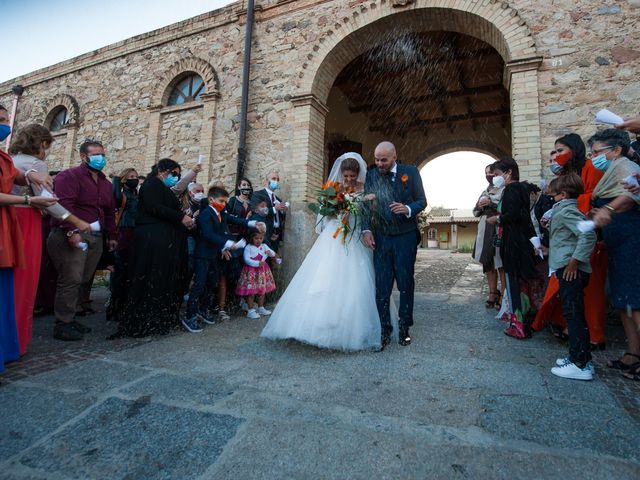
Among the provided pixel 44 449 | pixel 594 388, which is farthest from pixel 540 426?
pixel 44 449

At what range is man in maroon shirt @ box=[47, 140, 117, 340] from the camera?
11.5 feet

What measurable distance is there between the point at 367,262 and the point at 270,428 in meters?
1.96

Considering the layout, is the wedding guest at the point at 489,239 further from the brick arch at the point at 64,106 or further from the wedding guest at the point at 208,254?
the brick arch at the point at 64,106

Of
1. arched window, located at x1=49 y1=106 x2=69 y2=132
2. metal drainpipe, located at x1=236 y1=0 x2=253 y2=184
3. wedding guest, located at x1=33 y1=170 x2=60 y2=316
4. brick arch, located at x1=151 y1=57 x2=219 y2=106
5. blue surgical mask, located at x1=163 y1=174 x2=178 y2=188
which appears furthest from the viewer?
arched window, located at x1=49 y1=106 x2=69 y2=132

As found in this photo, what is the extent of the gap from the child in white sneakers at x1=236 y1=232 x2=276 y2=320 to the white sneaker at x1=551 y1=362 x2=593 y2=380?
3313 mm

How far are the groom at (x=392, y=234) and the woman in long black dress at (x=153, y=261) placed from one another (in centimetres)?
203

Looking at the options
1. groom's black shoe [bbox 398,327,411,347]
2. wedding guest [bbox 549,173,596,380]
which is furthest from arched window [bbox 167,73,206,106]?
wedding guest [bbox 549,173,596,380]

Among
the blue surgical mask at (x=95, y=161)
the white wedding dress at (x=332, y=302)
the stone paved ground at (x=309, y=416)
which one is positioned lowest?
the stone paved ground at (x=309, y=416)

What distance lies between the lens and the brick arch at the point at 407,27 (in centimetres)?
561

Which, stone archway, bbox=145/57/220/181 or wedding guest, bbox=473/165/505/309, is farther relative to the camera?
stone archway, bbox=145/57/220/181

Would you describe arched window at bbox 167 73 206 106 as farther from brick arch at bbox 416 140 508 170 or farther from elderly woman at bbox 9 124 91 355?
brick arch at bbox 416 140 508 170

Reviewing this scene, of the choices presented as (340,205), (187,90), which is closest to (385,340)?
(340,205)

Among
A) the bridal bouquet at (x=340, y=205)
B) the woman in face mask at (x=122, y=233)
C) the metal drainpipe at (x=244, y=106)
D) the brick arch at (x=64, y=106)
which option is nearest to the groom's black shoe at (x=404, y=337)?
the bridal bouquet at (x=340, y=205)

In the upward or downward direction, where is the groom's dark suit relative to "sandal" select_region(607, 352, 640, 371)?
upward
